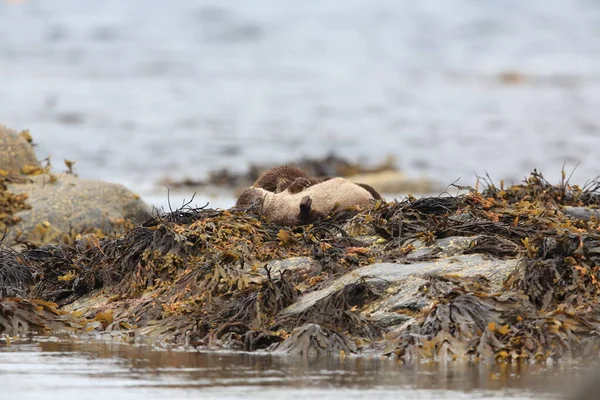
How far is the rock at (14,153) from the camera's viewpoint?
12.3m

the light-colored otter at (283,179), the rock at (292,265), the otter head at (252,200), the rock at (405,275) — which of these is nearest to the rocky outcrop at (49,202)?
the light-colored otter at (283,179)

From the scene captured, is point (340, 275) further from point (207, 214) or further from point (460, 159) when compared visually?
point (460, 159)

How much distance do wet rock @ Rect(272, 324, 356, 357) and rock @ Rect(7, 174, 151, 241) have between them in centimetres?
554

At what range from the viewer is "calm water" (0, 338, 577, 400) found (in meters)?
5.06

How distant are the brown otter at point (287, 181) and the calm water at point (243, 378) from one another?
8.62ft

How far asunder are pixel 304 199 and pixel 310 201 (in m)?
0.05

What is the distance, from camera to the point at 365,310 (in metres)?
6.62

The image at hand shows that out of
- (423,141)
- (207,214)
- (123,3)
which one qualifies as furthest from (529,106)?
(207,214)

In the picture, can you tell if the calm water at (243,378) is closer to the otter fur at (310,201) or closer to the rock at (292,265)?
the rock at (292,265)

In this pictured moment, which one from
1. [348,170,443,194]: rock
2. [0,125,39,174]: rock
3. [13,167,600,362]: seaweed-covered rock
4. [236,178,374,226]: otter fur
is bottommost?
[13,167,600,362]: seaweed-covered rock

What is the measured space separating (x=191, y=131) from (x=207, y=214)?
64.3ft

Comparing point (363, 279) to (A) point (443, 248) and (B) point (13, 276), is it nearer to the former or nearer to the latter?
(A) point (443, 248)

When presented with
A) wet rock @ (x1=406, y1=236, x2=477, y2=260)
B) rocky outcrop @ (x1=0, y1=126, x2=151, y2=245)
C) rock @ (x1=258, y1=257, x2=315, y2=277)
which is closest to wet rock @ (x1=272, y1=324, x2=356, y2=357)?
rock @ (x1=258, y1=257, x2=315, y2=277)

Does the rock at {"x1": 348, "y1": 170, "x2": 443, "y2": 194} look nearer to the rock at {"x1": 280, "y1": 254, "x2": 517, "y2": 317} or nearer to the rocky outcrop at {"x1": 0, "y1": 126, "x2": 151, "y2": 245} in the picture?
the rocky outcrop at {"x1": 0, "y1": 126, "x2": 151, "y2": 245}
